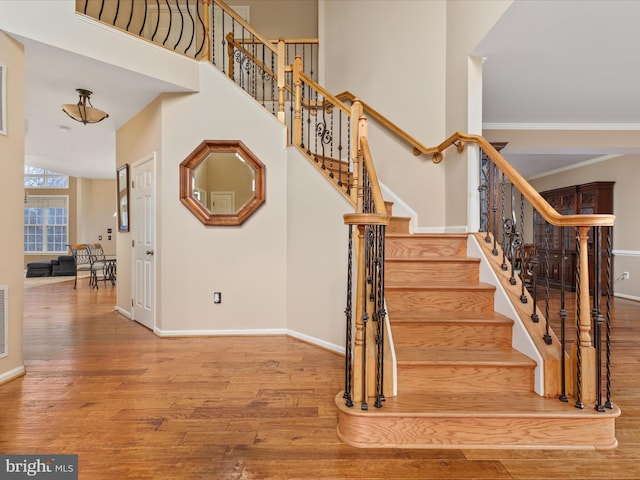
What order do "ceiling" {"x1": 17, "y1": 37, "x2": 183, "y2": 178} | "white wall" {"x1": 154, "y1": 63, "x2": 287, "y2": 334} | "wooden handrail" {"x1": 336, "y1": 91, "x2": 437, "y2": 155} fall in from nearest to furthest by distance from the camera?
1. "ceiling" {"x1": 17, "y1": 37, "x2": 183, "y2": 178}
2. "white wall" {"x1": 154, "y1": 63, "x2": 287, "y2": 334}
3. "wooden handrail" {"x1": 336, "y1": 91, "x2": 437, "y2": 155}

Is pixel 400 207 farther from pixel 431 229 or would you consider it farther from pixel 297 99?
pixel 297 99

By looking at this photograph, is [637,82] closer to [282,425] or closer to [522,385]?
[522,385]

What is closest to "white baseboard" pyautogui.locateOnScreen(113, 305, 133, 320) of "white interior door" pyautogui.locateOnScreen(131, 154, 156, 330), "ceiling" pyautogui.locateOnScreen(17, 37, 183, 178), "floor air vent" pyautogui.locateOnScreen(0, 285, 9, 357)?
"white interior door" pyautogui.locateOnScreen(131, 154, 156, 330)

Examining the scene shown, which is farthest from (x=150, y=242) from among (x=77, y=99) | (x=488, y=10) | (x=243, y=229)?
(x=488, y=10)

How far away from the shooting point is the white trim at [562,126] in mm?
5367

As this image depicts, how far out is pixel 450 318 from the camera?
2.39 metres

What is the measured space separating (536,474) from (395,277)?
1568 millimetres

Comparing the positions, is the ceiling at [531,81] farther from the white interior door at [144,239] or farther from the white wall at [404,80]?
the white interior door at [144,239]

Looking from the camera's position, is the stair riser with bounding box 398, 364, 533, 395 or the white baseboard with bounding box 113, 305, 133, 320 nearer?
the stair riser with bounding box 398, 364, 533, 395

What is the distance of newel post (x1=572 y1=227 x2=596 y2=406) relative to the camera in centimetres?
188

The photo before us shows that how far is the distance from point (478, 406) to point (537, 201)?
125 cm

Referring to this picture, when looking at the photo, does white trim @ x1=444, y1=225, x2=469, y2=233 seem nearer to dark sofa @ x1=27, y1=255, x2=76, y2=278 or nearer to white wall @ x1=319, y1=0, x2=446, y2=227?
white wall @ x1=319, y1=0, x2=446, y2=227

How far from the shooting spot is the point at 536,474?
1596 millimetres
